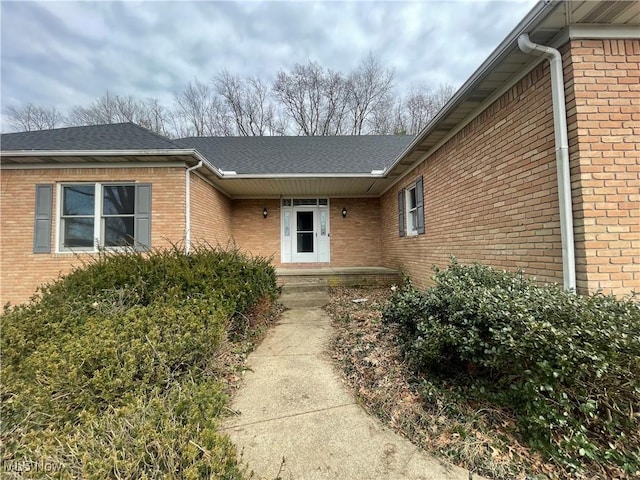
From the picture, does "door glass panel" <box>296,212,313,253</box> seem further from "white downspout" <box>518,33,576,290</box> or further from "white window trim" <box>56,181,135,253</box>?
"white downspout" <box>518,33,576,290</box>

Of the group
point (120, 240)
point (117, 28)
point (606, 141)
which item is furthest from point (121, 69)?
point (606, 141)

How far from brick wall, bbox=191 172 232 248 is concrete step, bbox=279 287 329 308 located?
184 centimetres

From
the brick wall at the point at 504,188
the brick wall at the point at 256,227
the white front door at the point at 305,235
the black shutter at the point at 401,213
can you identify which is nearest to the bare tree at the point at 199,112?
the brick wall at the point at 256,227

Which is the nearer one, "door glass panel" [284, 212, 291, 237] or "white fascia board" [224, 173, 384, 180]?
"white fascia board" [224, 173, 384, 180]

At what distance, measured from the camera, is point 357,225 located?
9.92 meters

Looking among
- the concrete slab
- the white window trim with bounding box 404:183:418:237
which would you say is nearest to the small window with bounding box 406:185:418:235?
the white window trim with bounding box 404:183:418:237

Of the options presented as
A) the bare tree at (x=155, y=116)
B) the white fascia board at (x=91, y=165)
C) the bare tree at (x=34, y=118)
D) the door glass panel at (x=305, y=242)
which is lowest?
the door glass panel at (x=305, y=242)

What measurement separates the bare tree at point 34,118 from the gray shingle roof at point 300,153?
539 inches

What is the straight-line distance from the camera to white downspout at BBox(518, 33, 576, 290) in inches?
106

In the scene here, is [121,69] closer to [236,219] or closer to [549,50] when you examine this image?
[236,219]

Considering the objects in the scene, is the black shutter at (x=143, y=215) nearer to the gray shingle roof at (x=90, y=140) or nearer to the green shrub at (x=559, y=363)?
the gray shingle roof at (x=90, y=140)

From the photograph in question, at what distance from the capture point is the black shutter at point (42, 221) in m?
6.17

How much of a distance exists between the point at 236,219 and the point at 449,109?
7549 millimetres

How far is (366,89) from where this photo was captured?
19.2 meters
